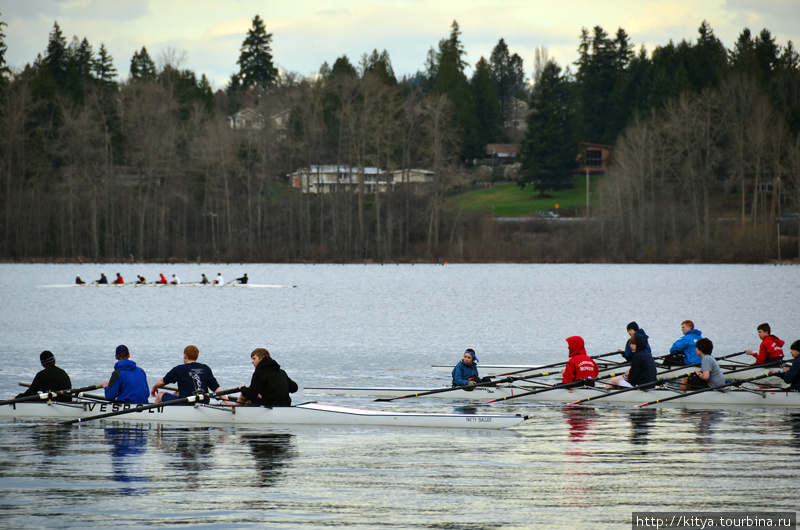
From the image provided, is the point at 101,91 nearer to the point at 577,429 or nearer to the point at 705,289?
the point at 705,289

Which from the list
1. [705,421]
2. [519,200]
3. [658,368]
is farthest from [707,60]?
[705,421]

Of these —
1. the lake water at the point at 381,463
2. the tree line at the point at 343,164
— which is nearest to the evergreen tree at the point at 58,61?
the tree line at the point at 343,164

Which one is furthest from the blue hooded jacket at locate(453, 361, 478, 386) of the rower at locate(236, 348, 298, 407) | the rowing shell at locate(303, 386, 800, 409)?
the rower at locate(236, 348, 298, 407)

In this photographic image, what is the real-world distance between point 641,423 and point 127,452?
7.84m

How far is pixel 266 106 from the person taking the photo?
100000mm

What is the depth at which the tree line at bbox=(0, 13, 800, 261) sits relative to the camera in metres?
91.8

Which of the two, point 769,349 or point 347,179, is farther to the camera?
point 347,179

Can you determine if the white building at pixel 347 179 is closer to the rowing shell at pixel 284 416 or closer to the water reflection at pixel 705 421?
the water reflection at pixel 705 421

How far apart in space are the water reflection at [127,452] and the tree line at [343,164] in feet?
257

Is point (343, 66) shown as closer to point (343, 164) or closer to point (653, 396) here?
point (343, 164)

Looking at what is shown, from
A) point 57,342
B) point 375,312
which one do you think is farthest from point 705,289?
point 57,342

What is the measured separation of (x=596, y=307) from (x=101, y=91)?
70011 millimetres

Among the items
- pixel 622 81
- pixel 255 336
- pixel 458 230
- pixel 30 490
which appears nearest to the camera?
pixel 30 490

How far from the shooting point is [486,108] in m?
132
